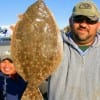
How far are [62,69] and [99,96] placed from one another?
0.55 m

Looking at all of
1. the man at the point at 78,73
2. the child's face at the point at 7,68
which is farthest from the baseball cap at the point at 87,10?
the child's face at the point at 7,68

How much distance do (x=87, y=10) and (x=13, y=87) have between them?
2.38m

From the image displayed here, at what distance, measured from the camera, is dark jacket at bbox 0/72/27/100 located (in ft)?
21.6

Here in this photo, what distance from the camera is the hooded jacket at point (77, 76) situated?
16.2ft

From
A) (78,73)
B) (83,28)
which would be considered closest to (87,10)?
(83,28)

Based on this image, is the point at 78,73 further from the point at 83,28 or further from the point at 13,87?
the point at 13,87

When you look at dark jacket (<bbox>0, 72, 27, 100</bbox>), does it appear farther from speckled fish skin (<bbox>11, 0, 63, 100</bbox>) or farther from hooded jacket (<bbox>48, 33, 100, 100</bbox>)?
speckled fish skin (<bbox>11, 0, 63, 100</bbox>)

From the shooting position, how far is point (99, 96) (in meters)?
4.98

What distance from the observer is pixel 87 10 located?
4746mm

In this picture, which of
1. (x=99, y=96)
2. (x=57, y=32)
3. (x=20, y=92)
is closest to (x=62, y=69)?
(x=99, y=96)

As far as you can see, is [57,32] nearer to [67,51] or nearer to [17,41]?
[17,41]

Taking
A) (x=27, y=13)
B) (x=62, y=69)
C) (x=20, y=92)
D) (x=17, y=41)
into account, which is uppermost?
(x=27, y=13)

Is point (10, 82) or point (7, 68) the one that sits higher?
point (7, 68)

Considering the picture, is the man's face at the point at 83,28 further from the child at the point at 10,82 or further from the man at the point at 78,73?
the child at the point at 10,82
